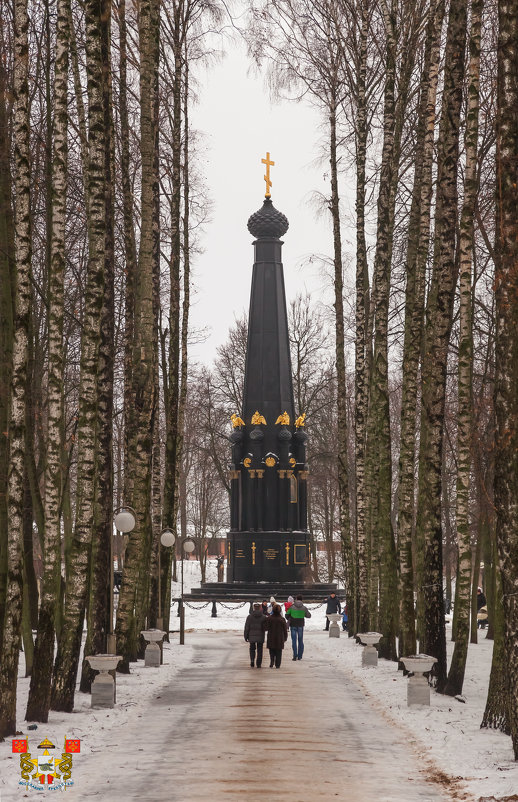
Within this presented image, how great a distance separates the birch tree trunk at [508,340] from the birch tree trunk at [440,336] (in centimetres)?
446

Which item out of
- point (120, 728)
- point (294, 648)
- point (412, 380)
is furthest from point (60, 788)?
point (294, 648)

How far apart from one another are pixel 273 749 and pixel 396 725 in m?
2.71

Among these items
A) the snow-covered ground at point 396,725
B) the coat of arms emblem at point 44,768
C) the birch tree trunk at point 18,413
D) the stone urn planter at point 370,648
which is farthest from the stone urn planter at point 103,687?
the stone urn planter at point 370,648

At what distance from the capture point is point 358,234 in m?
22.8

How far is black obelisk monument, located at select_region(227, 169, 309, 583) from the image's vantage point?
41.8m

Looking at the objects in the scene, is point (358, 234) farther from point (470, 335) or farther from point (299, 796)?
point (299, 796)

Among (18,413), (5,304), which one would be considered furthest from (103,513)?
(18,413)

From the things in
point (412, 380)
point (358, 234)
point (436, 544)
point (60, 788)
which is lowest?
point (60, 788)

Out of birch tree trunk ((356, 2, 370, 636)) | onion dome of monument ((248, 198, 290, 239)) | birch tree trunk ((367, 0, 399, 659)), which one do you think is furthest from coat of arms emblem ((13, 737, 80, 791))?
onion dome of monument ((248, 198, 290, 239))

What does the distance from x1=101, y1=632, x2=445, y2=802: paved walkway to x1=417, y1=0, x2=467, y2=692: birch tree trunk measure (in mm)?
1759

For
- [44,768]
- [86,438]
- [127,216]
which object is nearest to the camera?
[44,768]

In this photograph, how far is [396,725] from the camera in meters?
12.5

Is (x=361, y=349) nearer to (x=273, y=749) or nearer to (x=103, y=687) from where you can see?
(x=103, y=687)

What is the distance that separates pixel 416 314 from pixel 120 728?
312 inches
